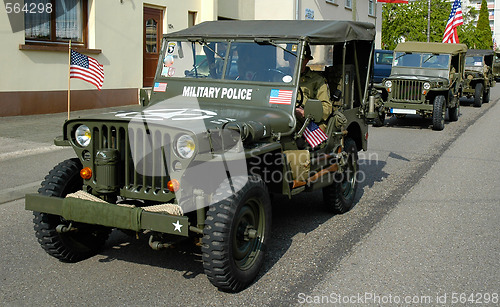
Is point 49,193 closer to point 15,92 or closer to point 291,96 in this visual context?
point 291,96

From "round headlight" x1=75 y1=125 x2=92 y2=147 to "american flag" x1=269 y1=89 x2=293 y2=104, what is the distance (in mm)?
1720

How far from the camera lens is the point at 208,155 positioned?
4047 mm

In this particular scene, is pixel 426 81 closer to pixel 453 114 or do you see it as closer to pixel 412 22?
pixel 453 114

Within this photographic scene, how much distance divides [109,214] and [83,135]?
0.75 metres

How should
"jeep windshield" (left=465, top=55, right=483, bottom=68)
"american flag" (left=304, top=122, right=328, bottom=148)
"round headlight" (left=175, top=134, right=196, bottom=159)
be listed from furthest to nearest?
1. "jeep windshield" (left=465, top=55, right=483, bottom=68)
2. "american flag" (left=304, top=122, right=328, bottom=148)
3. "round headlight" (left=175, top=134, right=196, bottom=159)

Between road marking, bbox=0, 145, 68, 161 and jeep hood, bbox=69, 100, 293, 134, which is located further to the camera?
road marking, bbox=0, 145, 68, 161

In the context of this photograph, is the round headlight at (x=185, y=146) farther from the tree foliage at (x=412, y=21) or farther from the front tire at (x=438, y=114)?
the tree foliage at (x=412, y=21)

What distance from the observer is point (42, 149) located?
31.4 ft

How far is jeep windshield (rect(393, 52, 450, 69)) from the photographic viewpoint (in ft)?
51.4

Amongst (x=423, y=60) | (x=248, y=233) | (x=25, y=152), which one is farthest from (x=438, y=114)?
(x=248, y=233)

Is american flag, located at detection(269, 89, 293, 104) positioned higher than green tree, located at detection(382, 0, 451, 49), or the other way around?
green tree, located at detection(382, 0, 451, 49)

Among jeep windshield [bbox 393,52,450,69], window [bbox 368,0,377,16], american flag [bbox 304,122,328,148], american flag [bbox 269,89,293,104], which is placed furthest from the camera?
window [bbox 368,0,377,16]

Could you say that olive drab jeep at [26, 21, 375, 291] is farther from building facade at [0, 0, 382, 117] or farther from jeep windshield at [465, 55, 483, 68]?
jeep windshield at [465, 55, 483, 68]

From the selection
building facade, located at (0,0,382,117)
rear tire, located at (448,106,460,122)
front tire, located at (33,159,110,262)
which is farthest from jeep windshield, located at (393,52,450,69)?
front tire, located at (33,159,110,262)
